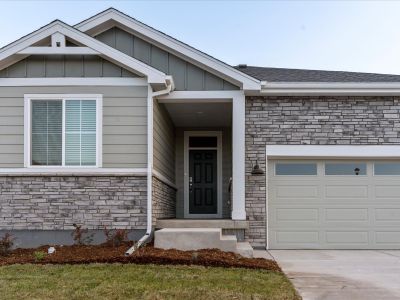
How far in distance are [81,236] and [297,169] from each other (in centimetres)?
494

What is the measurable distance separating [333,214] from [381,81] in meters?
3.10

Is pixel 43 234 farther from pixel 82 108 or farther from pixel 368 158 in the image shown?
pixel 368 158

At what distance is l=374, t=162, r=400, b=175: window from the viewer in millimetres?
12102

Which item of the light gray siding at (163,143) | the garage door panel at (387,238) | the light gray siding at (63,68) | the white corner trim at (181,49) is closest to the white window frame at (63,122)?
the light gray siding at (63,68)

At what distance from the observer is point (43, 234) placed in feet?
34.5

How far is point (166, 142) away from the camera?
13.3 m

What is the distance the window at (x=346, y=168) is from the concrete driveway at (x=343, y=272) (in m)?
1.75

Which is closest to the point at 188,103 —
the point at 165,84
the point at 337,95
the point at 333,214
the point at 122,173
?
the point at 165,84

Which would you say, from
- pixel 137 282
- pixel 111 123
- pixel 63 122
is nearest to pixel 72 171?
pixel 63 122

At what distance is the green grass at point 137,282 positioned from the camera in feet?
20.6

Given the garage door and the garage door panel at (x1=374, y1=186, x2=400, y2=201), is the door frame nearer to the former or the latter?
the garage door

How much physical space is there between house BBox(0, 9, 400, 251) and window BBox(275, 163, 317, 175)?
0.02m

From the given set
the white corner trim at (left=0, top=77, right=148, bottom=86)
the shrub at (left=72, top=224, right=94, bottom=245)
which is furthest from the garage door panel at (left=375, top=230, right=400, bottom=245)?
the shrub at (left=72, top=224, right=94, bottom=245)

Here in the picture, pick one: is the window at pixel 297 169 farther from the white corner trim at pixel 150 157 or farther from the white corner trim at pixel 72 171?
the white corner trim at pixel 72 171
